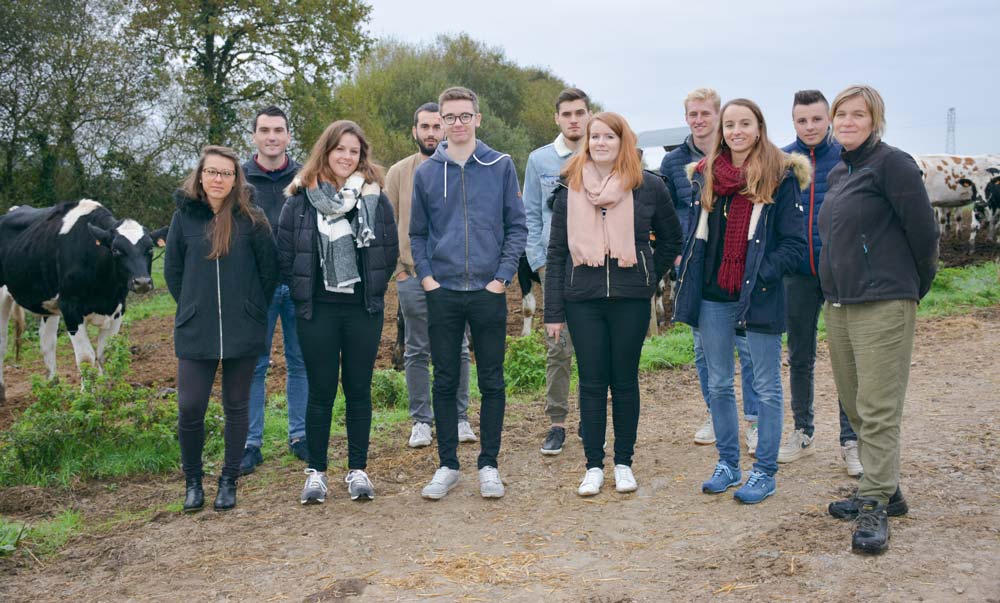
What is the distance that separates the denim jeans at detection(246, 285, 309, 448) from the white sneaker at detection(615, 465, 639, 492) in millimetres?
2072

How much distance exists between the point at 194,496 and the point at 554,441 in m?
2.24

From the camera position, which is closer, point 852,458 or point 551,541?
point 551,541

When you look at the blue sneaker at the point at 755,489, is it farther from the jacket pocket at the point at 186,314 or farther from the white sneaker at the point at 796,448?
the jacket pocket at the point at 186,314

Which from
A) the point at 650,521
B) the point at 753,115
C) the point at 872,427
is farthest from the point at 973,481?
the point at 753,115

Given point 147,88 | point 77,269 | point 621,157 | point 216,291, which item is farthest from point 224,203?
point 147,88

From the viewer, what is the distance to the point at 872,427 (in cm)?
392

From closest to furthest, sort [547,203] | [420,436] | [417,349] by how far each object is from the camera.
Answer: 1. [547,203]
2. [417,349]
3. [420,436]

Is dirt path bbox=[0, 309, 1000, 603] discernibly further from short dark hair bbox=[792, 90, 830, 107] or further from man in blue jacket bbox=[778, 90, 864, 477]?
short dark hair bbox=[792, 90, 830, 107]

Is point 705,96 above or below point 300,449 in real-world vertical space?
above

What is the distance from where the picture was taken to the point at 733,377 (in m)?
4.45

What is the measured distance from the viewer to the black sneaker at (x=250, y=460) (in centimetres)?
548

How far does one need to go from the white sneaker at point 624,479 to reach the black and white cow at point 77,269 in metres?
5.12

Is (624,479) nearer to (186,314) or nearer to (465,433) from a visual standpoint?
(465,433)

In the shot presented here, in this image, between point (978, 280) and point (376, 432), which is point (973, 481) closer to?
point (376, 432)
